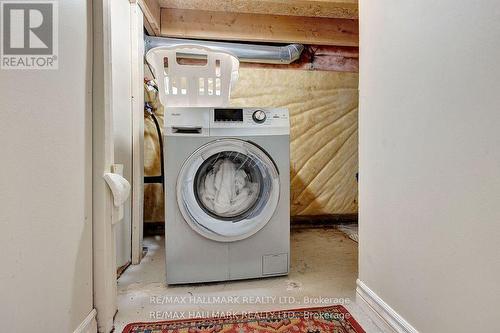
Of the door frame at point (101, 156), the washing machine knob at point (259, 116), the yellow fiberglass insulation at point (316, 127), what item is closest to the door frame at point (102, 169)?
the door frame at point (101, 156)

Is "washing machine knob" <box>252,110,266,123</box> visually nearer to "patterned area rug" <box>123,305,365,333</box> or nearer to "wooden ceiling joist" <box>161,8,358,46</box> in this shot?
"patterned area rug" <box>123,305,365,333</box>

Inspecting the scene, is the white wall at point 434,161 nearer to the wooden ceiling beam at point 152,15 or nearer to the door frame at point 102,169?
the door frame at point 102,169

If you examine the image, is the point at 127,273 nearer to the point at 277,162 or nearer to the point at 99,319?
the point at 99,319

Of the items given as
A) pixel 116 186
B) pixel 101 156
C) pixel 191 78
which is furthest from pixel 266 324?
pixel 191 78

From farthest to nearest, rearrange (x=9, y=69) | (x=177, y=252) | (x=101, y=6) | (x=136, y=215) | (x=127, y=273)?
(x=136, y=215), (x=127, y=273), (x=177, y=252), (x=101, y=6), (x=9, y=69)

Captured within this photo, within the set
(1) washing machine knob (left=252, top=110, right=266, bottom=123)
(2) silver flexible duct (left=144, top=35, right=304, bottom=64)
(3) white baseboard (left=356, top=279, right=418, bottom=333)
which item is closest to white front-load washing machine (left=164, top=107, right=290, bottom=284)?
(1) washing machine knob (left=252, top=110, right=266, bottom=123)

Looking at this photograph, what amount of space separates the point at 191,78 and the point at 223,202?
0.77 metres

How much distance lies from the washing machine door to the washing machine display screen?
0.13 m

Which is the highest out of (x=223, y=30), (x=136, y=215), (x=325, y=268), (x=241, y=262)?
(x=223, y=30)

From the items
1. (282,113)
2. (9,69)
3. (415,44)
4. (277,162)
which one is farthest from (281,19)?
(9,69)

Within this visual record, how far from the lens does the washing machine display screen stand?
4.94 ft

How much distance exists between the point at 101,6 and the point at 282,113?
98 cm

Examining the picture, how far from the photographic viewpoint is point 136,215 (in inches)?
70.7

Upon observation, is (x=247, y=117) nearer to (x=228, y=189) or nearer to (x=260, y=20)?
(x=228, y=189)
